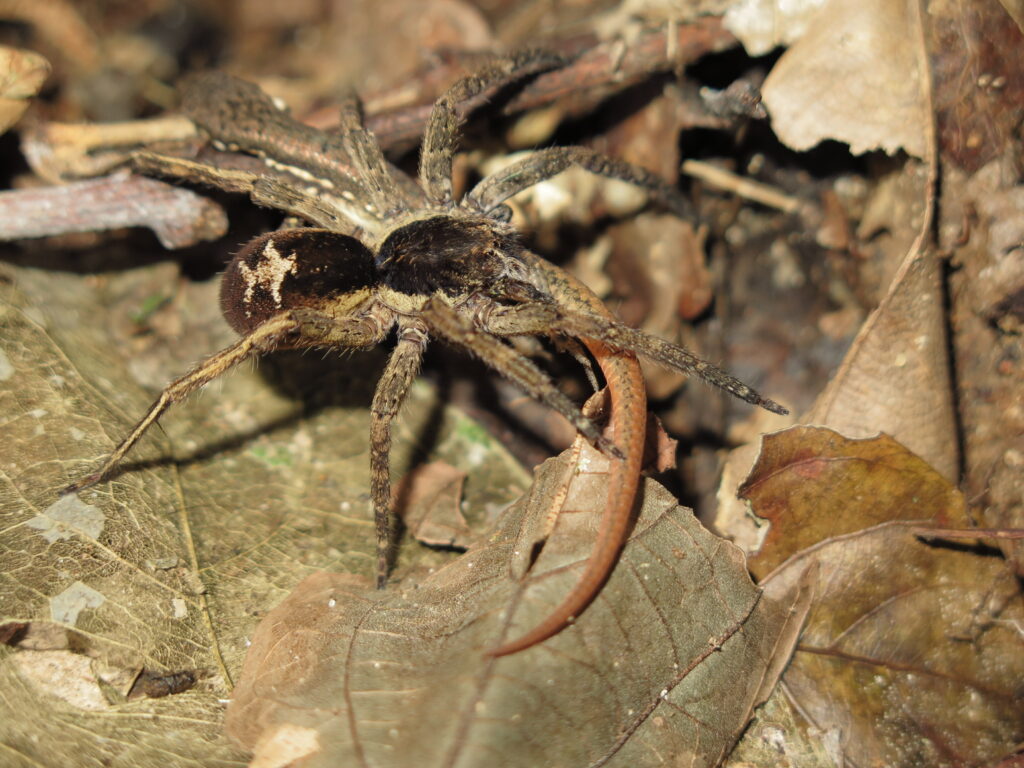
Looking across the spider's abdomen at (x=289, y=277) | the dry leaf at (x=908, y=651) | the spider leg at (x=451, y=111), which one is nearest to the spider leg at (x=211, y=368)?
the spider's abdomen at (x=289, y=277)

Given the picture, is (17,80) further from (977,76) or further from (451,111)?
(977,76)

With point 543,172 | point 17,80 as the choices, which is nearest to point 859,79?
point 543,172

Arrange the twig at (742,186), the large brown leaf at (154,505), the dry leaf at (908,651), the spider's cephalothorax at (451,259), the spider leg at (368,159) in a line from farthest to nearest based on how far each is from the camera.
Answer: the twig at (742,186) < the spider leg at (368,159) < the spider's cephalothorax at (451,259) < the dry leaf at (908,651) < the large brown leaf at (154,505)

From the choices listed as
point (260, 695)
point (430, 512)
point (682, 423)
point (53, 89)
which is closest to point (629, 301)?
point (682, 423)

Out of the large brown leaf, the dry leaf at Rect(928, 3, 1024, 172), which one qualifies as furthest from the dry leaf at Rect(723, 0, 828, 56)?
the large brown leaf

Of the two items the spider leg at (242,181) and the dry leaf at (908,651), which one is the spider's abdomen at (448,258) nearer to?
the spider leg at (242,181)

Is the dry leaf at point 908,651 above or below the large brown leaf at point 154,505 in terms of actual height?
below
